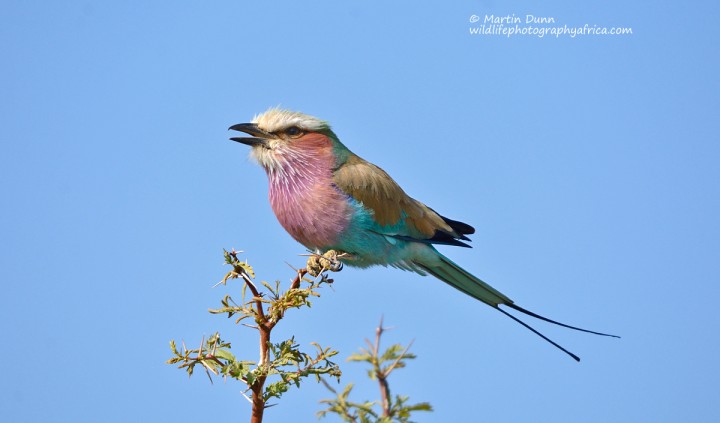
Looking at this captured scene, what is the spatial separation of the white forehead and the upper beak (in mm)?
37

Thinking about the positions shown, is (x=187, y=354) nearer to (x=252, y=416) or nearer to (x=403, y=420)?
(x=252, y=416)

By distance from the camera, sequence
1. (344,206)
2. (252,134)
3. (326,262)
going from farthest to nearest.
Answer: (252,134)
(344,206)
(326,262)

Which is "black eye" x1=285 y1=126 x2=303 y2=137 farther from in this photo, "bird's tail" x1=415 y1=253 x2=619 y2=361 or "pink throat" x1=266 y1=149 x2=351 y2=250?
"bird's tail" x1=415 y1=253 x2=619 y2=361

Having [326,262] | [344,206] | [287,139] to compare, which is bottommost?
[326,262]

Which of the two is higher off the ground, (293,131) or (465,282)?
(293,131)

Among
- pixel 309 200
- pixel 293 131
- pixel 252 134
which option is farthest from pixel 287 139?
pixel 309 200

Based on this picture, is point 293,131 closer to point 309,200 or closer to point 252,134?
point 252,134

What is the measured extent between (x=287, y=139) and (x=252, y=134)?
204mm

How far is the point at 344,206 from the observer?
175 inches

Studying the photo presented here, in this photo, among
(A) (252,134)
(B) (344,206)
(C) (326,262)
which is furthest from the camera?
(A) (252,134)

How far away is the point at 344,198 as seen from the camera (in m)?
4.48

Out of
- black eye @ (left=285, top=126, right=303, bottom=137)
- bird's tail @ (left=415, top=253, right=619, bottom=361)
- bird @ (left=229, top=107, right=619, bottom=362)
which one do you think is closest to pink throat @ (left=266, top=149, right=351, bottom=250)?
bird @ (left=229, top=107, right=619, bottom=362)

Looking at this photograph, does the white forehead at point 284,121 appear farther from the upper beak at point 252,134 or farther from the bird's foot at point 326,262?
the bird's foot at point 326,262

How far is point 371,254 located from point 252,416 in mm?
2509
